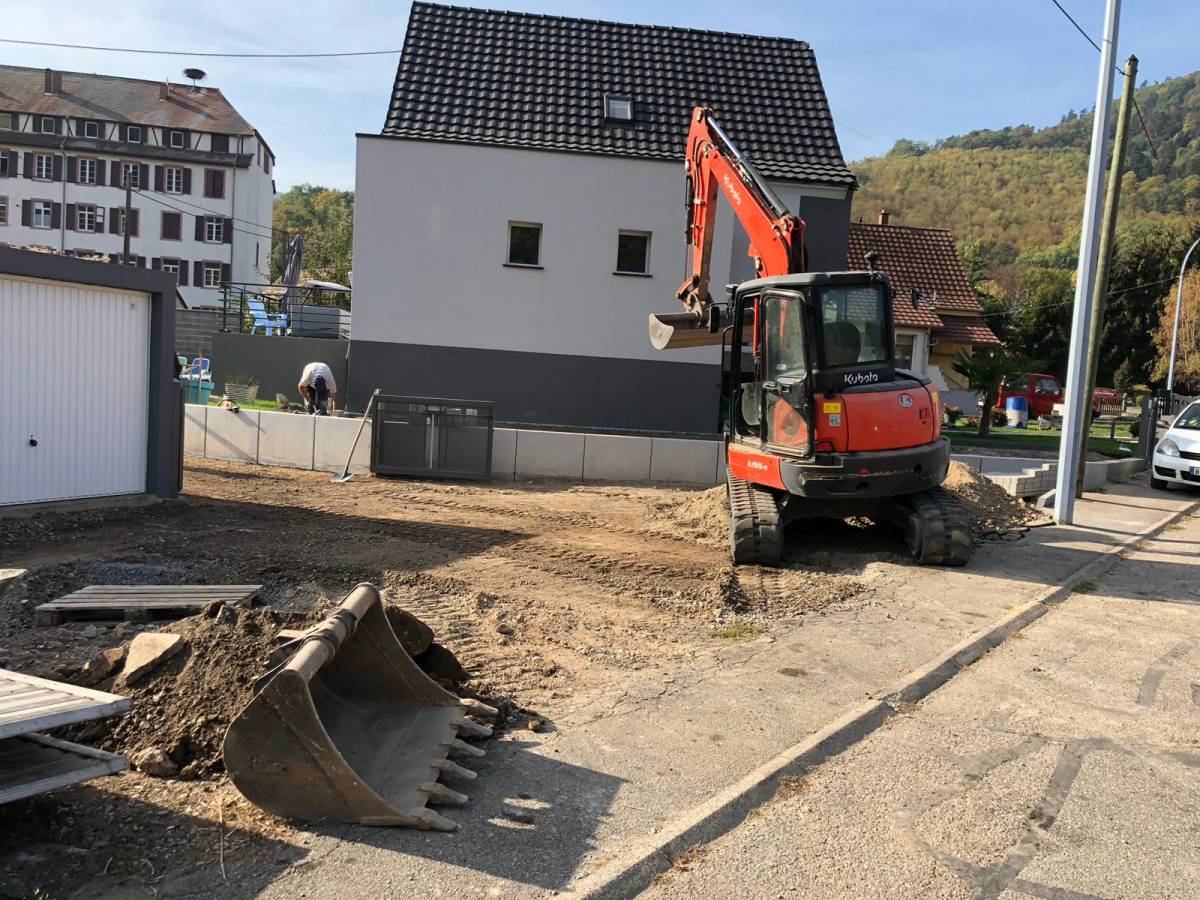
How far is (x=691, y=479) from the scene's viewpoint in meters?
16.9

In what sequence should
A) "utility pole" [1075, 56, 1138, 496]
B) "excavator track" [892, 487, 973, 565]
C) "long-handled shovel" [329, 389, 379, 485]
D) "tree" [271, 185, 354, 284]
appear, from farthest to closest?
1. "tree" [271, 185, 354, 284]
2. "long-handled shovel" [329, 389, 379, 485]
3. "utility pole" [1075, 56, 1138, 496]
4. "excavator track" [892, 487, 973, 565]

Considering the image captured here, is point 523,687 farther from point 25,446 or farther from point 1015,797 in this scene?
point 25,446

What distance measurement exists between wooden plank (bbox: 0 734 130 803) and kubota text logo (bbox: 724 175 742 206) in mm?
10182

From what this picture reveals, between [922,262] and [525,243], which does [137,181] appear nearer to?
[922,262]

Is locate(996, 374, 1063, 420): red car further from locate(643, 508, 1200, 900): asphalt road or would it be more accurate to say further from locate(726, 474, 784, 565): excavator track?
locate(643, 508, 1200, 900): asphalt road

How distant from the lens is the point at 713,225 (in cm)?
1363

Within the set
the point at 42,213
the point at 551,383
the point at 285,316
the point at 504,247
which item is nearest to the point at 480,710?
the point at 551,383

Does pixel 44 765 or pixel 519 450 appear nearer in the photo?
pixel 44 765

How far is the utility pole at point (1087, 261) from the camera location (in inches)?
506

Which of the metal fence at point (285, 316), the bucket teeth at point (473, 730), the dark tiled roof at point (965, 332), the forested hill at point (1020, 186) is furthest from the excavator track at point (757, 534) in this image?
the forested hill at point (1020, 186)

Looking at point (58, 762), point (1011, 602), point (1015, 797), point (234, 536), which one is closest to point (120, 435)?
point (234, 536)

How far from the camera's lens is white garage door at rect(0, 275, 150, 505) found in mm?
10930

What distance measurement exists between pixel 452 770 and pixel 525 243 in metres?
17.8

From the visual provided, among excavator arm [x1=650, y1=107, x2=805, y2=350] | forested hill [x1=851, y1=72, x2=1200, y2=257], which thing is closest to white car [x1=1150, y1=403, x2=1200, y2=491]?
excavator arm [x1=650, y1=107, x2=805, y2=350]
